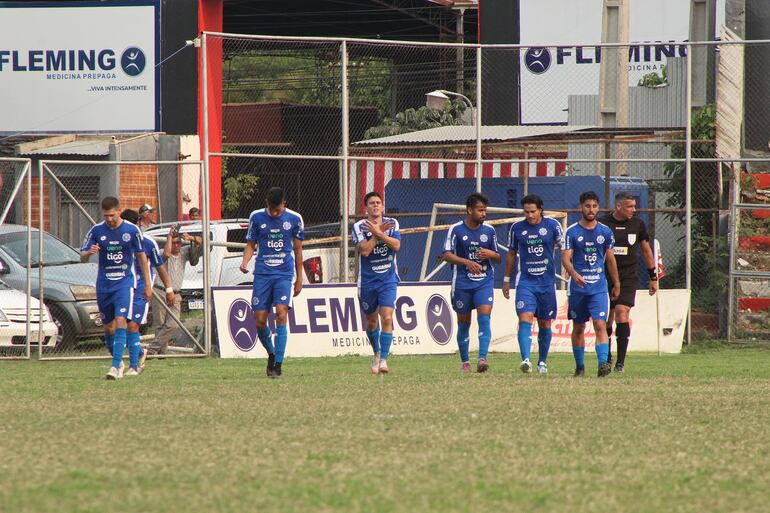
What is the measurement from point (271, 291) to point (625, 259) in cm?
413

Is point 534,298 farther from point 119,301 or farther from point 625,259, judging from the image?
point 119,301

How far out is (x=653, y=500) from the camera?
6703 mm

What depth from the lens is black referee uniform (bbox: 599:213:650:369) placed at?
49.8ft

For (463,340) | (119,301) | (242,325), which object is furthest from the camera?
(242,325)

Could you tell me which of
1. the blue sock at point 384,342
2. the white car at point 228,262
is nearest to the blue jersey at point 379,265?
the blue sock at point 384,342

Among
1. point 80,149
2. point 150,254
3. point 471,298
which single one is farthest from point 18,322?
point 80,149

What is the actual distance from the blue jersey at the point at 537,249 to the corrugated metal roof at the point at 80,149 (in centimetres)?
1734

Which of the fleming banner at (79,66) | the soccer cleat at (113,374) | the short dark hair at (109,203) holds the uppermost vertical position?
the fleming banner at (79,66)

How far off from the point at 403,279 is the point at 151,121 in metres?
11.3

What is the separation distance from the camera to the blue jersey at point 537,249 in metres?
14.5

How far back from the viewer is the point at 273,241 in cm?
1424

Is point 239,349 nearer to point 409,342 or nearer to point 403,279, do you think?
point 409,342

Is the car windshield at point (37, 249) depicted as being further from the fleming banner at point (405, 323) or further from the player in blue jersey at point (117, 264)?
the player in blue jersey at point (117, 264)

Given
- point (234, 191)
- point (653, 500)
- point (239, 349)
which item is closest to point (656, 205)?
point (239, 349)
